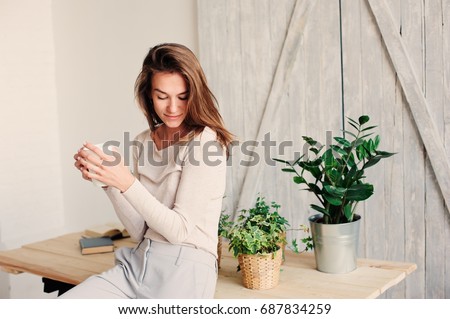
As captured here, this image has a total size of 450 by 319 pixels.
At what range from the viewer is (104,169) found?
6.66 ft

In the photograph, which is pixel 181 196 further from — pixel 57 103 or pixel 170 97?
pixel 57 103

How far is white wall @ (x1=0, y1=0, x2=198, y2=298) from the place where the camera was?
4.45m

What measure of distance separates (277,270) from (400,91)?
4.32ft

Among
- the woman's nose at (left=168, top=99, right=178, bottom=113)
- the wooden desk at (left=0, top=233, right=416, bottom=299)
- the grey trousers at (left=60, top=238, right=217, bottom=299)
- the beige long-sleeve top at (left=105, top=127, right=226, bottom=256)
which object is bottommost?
the wooden desk at (left=0, top=233, right=416, bottom=299)

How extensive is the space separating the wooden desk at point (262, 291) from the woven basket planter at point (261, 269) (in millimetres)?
27

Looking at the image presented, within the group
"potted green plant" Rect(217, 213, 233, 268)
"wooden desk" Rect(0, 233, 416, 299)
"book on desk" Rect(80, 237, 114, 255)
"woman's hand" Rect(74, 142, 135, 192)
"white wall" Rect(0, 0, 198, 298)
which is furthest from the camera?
"white wall" Rect(0, 0, 198, 298)

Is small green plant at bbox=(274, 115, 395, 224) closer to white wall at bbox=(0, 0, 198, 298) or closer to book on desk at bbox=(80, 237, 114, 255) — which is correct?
book on desk at bbox=(80, 237, 114, 255)

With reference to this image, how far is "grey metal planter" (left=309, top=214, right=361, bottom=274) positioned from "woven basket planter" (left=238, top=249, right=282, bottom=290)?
0.65 feet

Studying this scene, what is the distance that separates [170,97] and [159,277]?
624 millimetres

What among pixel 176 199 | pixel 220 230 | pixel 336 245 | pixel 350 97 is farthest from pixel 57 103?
pixel 336 245

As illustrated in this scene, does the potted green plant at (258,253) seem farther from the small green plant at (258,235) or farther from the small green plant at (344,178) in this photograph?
the small green plant at (344,178)

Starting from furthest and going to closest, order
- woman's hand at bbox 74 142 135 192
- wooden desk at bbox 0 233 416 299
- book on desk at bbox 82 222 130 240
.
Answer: book on desk at bbox 82 222 130 240, wooden desk at bbox 0 233 416 299, woman's hand at bbox 74 142 135 192

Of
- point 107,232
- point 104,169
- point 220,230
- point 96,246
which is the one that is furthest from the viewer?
point 107,232

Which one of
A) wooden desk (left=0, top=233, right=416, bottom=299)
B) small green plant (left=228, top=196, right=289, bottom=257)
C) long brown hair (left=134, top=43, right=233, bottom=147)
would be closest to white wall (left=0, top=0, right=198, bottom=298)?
wooden desk (left=0, top=233, right=416, bottom=299)
